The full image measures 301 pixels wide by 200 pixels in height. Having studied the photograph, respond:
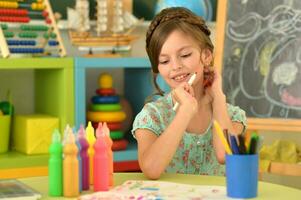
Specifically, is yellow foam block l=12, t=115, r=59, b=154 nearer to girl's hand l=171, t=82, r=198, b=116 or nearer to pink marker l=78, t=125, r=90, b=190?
girl's hand l=171, t=82, r=198, b=116

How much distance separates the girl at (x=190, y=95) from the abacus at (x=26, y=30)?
0.88 meters

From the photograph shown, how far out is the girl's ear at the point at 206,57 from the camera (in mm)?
1705

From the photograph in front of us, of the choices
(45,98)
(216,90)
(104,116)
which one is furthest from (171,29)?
(45,98)

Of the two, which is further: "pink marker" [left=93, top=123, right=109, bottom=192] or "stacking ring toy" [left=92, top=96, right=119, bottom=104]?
"stacking ring toy" [left=92, top=96, right=119, bottom=104]

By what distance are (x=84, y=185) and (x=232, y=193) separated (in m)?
0.31

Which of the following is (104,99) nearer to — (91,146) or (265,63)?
(265,63)

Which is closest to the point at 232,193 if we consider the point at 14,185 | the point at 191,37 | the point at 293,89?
the point at 14,185

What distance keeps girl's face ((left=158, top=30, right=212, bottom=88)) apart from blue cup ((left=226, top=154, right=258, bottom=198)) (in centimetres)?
49

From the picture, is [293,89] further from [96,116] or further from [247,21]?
[96,116]

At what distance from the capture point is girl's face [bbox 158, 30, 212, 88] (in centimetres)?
160

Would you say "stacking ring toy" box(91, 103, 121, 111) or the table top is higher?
"stacking ring toy" box(91, 103, 121, 111)

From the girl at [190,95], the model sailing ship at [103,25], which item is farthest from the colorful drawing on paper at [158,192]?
the model sailing ship at [103,25]

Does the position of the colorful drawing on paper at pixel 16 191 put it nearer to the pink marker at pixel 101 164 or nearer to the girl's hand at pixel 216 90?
the pink marker at pixel 101 164

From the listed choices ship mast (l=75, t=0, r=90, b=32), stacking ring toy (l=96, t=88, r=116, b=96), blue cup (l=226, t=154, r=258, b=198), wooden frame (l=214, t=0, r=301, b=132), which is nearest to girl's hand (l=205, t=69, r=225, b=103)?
blue cup (l=226, t=154, r=258, b=198)
